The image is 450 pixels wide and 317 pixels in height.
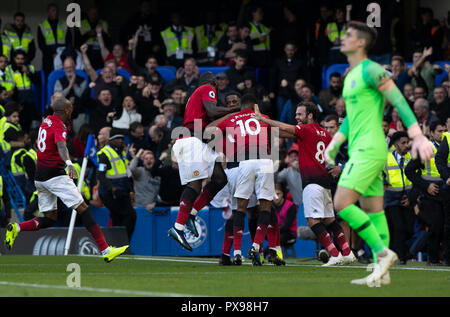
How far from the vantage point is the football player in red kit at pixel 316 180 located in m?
12.7

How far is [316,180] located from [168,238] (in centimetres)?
606

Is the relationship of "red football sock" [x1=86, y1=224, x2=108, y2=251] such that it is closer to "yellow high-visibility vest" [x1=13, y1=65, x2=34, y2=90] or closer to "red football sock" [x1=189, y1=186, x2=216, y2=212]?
"red football sock" [x1=189, y1=186, x2=216, y2=212]

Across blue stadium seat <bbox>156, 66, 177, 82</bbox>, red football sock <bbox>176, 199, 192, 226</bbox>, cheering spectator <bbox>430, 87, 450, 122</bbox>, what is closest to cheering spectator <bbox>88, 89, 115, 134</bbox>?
blue stadium seat <bbox>156, 66, 177, 82</bbox>

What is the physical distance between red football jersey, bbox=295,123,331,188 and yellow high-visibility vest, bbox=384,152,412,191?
2385 millimetres

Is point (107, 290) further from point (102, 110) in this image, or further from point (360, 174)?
point (102, 110)

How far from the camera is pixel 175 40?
21.7 m

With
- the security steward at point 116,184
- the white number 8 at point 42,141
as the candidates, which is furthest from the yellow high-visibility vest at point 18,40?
the white number 8 at point 42,141

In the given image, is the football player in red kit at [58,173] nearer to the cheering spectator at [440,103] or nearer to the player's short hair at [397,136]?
the player's short hair at [397,136]

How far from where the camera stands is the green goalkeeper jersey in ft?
28.8

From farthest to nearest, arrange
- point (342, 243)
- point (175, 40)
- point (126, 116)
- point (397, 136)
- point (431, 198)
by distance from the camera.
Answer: point (175, 40)
point (126, 116)
point (397, 136)
point (431, 198)
point (342, 243)

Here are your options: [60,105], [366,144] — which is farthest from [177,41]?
[366,144]

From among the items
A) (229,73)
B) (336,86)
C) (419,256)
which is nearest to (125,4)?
(229,73)
